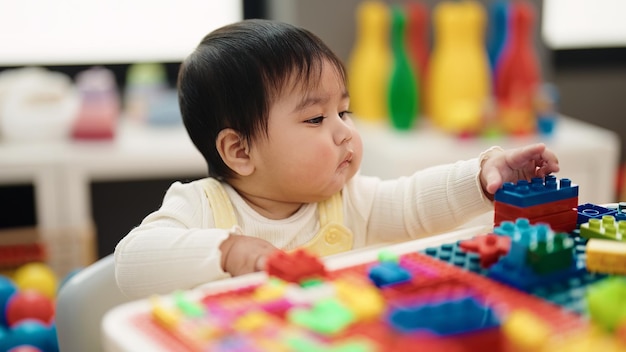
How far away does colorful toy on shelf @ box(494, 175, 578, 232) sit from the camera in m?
0.59

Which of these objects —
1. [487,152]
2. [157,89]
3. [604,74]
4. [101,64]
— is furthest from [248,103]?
[604,74]

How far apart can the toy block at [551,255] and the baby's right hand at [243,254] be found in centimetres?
20

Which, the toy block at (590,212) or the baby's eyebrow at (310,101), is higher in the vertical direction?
the baby's eyebrow at (310,101)

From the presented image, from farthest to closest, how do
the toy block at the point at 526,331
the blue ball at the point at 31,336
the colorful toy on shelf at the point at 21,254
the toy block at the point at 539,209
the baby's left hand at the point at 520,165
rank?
1. the colorful toy on shelf at the point at 21,254
2. the blue ball at the point at 31,336
3. the baby's left hand at the point at 520,165
4. the toy block at the point at 539,209
5. the toy block at the point at 526,331

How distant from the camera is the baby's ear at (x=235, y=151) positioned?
32.3 inches

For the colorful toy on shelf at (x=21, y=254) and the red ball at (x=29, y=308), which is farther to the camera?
the colorful toy on shelf at (x=21, y=254)

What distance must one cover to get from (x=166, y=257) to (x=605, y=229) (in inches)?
13.4

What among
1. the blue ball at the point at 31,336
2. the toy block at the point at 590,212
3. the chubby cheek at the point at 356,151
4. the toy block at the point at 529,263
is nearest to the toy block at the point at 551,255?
the toy block at the point at 529,263

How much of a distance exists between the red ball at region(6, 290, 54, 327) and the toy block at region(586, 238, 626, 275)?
1.00 metres

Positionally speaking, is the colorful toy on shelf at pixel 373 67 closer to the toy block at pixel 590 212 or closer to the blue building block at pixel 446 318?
the toy block at pixel 590 212

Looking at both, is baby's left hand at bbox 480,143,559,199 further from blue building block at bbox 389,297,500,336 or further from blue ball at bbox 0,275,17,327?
blue ball at bbox 0,275,17,327

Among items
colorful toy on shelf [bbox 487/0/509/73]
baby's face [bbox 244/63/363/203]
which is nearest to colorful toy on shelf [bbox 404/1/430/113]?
colorful toy on shelf [bbox 487/0/509/73]

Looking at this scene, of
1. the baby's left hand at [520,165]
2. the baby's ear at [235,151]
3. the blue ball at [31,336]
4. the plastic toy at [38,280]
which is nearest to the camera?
the baby's left hand at [520,165]

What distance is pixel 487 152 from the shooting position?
31.5 inches
